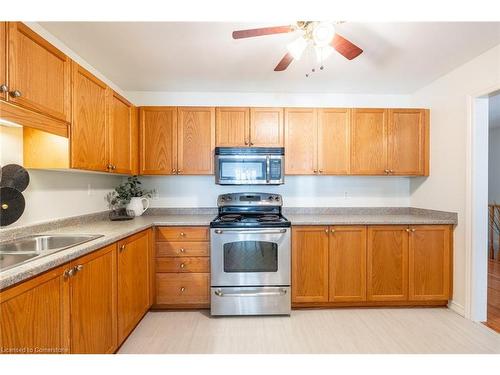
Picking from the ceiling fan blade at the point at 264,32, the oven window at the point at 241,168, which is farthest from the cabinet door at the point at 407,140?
the ceiling fan blade at the point at 264,32

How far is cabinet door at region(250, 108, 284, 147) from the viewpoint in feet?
8.75

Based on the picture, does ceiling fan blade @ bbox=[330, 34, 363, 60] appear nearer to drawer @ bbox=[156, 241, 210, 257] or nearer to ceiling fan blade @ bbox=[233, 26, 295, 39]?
ceiling fan blade @ bbox=[233, 26, 295, 39]

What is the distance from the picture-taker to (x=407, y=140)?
8.87 ft

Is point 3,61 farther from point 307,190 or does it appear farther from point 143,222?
point 307,190

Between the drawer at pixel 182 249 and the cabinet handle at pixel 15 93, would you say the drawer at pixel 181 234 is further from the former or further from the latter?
the cabinet handle at pixel 15 93

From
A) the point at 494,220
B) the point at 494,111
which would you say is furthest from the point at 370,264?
the point at 494,220

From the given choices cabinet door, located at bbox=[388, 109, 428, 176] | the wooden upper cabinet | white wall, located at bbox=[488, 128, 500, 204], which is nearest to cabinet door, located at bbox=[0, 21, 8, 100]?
the wooden upper cabinet

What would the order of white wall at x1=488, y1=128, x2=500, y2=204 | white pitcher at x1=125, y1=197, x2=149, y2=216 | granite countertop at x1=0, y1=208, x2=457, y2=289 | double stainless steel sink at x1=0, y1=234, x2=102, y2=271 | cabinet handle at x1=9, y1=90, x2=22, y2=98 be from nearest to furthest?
granite countertop at x1=0, y1=208, x2=457, y2=289, cabinet handle at x1=9, y1=90, x2=22, y2=98, double stainless steel sink at x1=0, y1=234, x2=102, y2=271, white pitcher at x1=125, y1=197, x2=149, y2=216, white wall at x1=488, y1=128, x2=500, y2=204

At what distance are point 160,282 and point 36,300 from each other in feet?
4.63

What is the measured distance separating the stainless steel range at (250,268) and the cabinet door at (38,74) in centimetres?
146

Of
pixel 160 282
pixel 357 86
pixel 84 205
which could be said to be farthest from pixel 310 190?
pixel 84 205

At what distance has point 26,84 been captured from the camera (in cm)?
126

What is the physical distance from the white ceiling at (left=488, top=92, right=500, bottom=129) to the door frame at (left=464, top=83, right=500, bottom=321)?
1.22 meters
